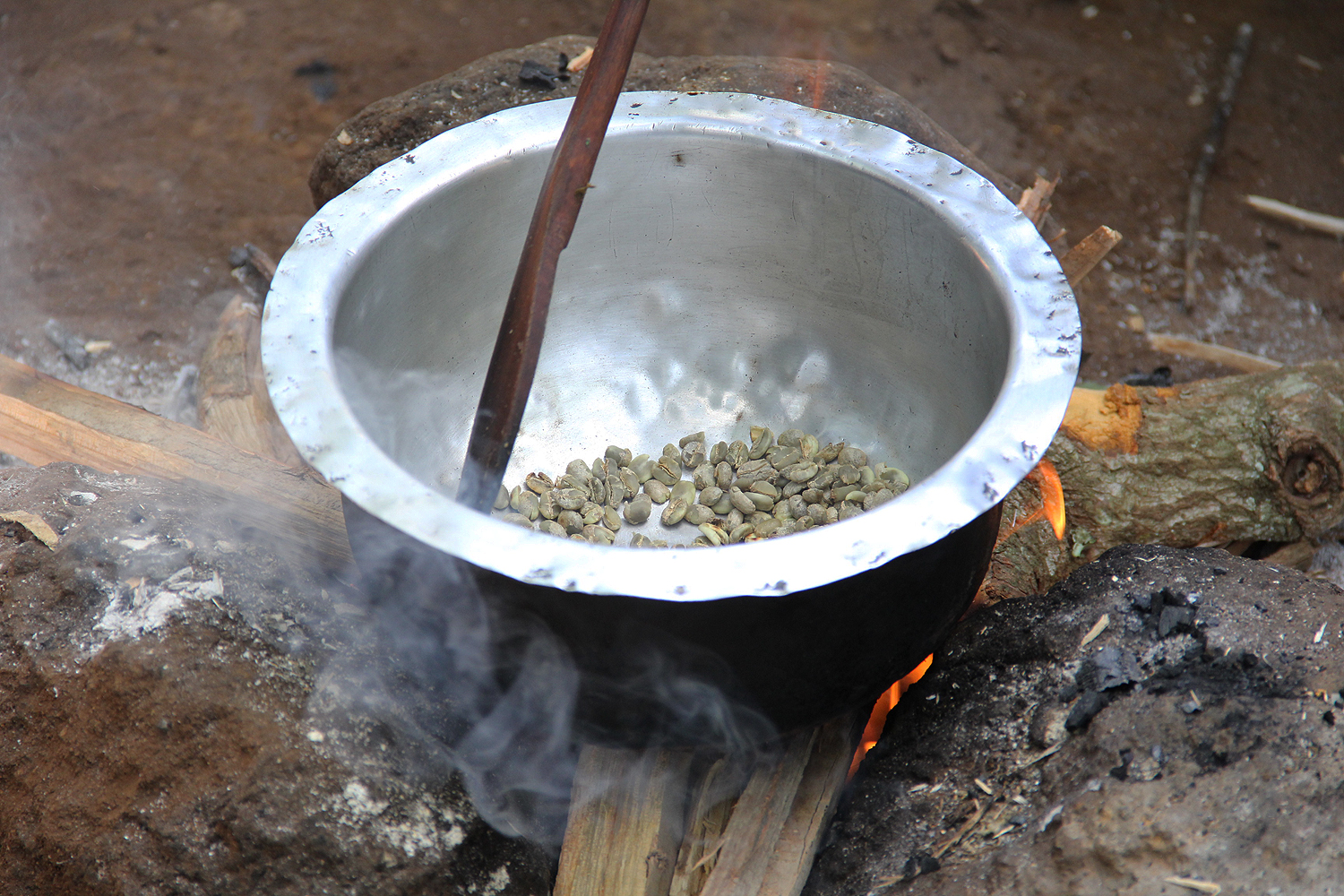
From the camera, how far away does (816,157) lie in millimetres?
2072

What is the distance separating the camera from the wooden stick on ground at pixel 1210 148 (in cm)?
410

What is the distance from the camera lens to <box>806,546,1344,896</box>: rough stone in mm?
1443

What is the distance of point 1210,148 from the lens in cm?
460

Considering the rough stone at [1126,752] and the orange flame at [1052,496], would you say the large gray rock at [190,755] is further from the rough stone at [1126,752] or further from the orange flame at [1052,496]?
the orange flame at [1052,496]

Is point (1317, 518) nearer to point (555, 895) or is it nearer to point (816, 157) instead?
point (816, 157)

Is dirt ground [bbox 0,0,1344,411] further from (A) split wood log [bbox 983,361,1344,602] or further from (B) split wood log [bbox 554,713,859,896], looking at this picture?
(B) split wood log [bbox 554,713,859,896]

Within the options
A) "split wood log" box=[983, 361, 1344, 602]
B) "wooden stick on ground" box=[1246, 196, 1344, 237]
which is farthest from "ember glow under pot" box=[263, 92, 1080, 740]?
"wooden stick on ground" box=[1246, 196, 1344, 237]

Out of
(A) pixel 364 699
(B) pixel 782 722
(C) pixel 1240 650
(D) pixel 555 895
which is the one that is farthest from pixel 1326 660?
(A) pixel 364 699

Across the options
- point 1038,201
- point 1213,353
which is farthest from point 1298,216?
point 1038,201

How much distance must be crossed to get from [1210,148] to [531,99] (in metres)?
3.31

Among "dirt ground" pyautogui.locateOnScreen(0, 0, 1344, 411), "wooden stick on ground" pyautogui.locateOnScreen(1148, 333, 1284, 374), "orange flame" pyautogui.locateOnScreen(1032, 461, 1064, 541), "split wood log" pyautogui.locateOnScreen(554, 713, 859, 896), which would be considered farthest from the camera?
"dirt ground" pyautogui.locateOnScreen(0, 0, 1344, 411)

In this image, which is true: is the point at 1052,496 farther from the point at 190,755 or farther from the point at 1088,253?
the point at 190,755

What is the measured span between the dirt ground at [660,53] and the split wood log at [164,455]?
0.71 metres

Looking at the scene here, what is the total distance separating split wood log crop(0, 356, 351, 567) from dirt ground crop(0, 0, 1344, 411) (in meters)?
0.71
